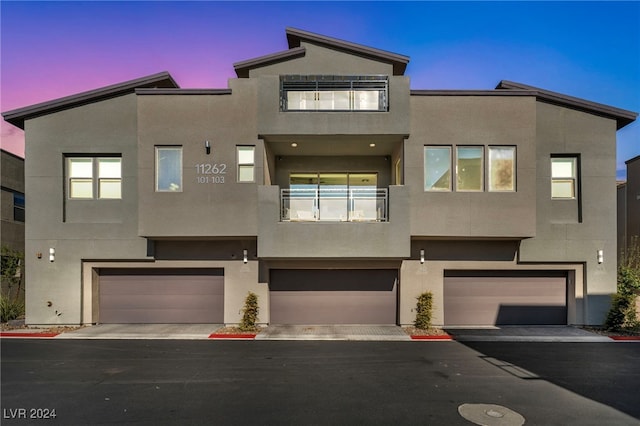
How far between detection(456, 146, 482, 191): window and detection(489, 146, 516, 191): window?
1.18ft

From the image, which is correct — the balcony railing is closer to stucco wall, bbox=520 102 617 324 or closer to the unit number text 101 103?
the unit number text 101 103

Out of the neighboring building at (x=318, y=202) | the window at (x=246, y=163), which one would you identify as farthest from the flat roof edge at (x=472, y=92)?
the window at (x=246, y=163)

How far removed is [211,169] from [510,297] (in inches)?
425

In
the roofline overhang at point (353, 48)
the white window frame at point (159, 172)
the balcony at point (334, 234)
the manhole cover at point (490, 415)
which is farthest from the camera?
the roofline overhang at point (353, 48)

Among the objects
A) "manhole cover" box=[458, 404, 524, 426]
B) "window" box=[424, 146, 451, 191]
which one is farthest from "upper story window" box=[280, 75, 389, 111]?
"manhole cover" box=[458, 404, 524, 426]

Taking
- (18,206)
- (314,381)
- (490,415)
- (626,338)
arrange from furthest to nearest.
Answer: (18,206), (626,338), (314,381), (490,415)

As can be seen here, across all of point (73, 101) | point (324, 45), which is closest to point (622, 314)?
point (324, 45)

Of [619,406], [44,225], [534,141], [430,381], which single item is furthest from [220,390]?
[534,141]

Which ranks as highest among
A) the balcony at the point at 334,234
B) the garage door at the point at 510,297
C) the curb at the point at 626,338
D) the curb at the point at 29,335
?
the balcony at the point at 334,234

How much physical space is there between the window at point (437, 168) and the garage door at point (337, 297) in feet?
10.7

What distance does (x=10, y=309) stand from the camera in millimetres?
12297

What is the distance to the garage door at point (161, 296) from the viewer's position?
11.9 meters

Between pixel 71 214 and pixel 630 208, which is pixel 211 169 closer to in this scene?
pixel 71 214

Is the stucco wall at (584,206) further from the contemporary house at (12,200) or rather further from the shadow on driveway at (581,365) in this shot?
the contemporary house at (12,200)
